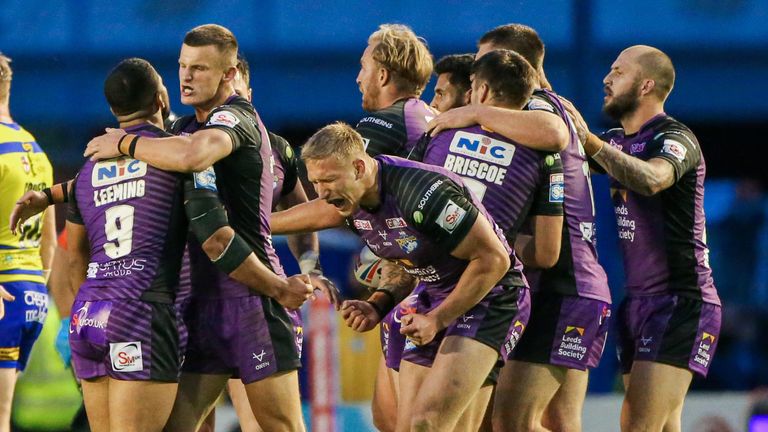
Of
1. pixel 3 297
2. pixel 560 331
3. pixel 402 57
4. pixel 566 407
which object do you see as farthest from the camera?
pixel 3 297

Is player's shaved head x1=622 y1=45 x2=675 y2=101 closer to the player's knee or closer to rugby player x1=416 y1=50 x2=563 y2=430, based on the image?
rugby player x1=416 y1=50 x2=563 y2=430

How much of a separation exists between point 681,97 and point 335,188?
11597 mm

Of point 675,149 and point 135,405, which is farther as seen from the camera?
point 675,149

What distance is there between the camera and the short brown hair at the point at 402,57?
671cm

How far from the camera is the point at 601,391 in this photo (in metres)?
11.3

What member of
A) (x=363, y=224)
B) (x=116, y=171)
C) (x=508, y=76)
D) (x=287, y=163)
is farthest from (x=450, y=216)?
(x=287, y=163)

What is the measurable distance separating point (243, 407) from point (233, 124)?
1640 mm

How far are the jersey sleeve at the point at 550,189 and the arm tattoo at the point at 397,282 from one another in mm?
676

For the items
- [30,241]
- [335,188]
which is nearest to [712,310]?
[335,188]

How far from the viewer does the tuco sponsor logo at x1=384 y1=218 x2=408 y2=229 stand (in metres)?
5.26

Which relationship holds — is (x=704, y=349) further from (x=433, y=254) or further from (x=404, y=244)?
(x=404, y=244)

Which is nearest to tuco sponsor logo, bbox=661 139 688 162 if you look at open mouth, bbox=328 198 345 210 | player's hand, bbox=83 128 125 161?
open mouth, bbox=328 198 345 210

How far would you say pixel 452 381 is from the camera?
17.4ft

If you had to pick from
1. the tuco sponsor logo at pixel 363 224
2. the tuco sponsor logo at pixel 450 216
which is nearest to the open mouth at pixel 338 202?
the tuco sponsor logo at pixel 363 224
